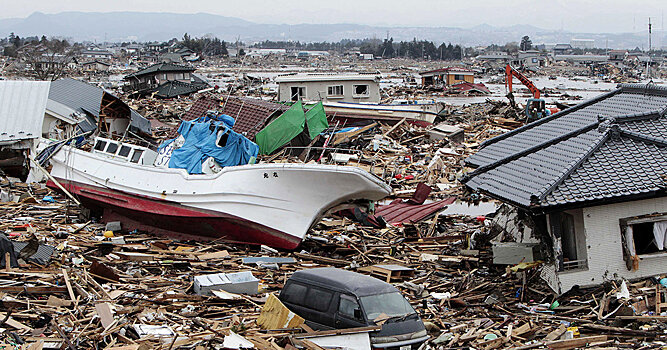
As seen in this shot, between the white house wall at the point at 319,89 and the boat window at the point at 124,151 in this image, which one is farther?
the white house wall at the point at 319,89

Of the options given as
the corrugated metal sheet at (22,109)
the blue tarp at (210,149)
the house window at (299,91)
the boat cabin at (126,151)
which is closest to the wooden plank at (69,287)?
the blue tarp at (210,149)

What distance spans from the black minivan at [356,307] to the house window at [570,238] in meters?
3.28

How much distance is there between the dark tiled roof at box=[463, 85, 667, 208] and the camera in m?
11.8

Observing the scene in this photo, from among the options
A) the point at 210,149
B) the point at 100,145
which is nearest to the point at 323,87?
the point at 100,145

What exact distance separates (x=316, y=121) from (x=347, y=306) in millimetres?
16116

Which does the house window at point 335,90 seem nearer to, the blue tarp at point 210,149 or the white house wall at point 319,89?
the white house wall at point 319,89

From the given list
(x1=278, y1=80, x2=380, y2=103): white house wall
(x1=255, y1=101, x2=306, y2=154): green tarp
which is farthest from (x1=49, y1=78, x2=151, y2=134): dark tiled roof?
(x1=255, y1=101, x2=306, y2=154): green tarp

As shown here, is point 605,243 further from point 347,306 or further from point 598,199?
point 347,306

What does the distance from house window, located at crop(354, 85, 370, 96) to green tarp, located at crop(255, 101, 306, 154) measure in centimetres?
1730

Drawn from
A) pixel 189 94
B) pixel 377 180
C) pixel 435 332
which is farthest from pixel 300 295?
pixel 189 94

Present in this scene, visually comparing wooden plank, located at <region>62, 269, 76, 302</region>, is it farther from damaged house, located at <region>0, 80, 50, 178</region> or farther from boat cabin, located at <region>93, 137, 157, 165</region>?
damaged house, located at <region>0, 80, 50, 178</region>

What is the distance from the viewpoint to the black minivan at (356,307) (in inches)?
378

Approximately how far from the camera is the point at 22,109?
2505 centimetres

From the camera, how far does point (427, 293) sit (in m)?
12.6
